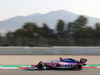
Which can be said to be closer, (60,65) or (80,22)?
(60,65)

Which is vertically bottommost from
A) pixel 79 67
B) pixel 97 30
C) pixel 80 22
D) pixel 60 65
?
pixel 79 67

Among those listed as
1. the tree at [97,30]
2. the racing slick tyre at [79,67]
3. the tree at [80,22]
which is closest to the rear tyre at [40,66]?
the racing slick tyre at [79,67]

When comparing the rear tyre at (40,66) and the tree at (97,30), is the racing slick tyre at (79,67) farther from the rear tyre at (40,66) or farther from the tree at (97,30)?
the tree at (97,30)

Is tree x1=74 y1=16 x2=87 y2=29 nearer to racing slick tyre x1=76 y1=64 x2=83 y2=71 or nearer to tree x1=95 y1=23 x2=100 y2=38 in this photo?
tree x1=95 y1=23 x2=100 y2=38

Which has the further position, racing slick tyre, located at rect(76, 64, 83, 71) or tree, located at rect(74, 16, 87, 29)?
tree, located at rect(74, 16, 87, 29)

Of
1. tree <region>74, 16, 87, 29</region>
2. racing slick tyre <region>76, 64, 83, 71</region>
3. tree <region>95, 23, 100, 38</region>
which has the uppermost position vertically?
tree <region>74, 16, 87, 29</region>

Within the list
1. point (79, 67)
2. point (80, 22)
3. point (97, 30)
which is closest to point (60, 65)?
point (79, 67)

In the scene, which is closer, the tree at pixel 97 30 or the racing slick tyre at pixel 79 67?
the racing slick tyre at pixel 79 67


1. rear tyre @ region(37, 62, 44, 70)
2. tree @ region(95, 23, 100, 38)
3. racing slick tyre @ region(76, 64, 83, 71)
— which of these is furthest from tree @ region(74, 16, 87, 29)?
rear tyre @ region(37, 62, 44, 70)

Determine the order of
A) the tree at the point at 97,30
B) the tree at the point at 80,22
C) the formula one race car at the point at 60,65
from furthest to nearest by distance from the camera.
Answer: the tree at the point at 80,22
the tree at the point at 97,30
the formula one race car at the point at 60,65

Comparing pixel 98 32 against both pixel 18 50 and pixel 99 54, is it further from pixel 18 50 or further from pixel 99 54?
pixel 18 50

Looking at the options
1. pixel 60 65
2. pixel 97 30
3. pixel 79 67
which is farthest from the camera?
pixel 97 30

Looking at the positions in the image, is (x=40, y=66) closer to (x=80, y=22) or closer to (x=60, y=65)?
(x=60, y=65)

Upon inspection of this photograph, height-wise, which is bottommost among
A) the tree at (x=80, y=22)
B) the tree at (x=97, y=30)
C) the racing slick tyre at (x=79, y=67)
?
the racing slick tyre at (x=79, y=67)
